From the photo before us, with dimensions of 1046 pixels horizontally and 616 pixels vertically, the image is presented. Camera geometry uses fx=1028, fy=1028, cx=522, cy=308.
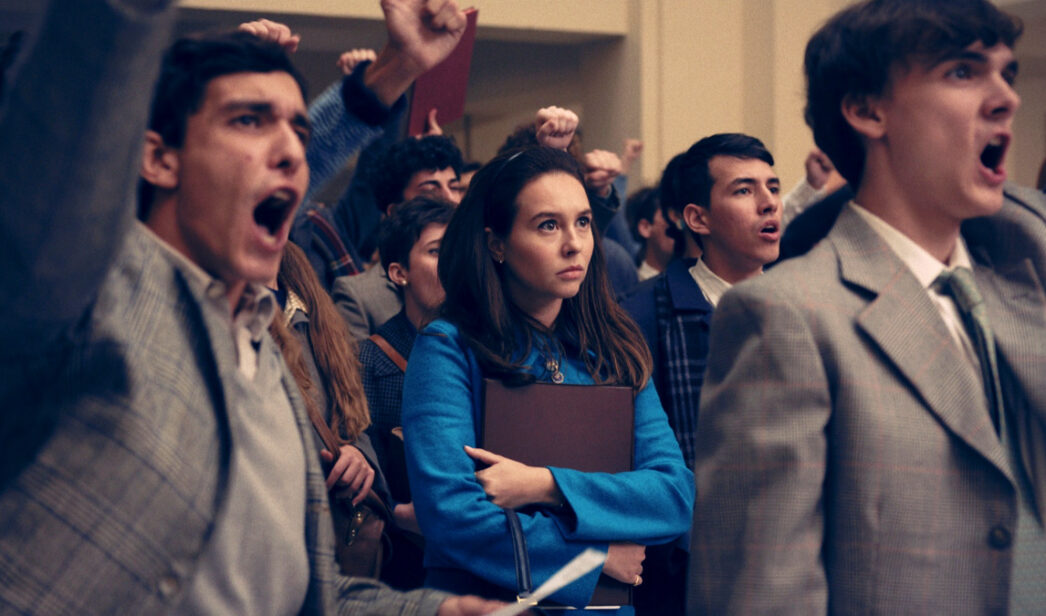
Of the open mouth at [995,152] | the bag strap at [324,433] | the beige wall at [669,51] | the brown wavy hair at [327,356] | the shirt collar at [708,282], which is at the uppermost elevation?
the beige wall at [669,51]

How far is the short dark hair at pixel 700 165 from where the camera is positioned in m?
2.83

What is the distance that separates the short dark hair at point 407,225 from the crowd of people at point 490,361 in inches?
31.5

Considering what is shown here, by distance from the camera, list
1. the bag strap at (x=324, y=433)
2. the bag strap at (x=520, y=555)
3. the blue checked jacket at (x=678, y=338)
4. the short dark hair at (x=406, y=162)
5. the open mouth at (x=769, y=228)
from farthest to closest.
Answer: the short dark hair at (x=406, y=162), the open mouth at (x=769, y=228), the blue checked jacket at (x=678, y=338), the bag strap at (x=324, y=433), the bag strap at (x=520, y=555)

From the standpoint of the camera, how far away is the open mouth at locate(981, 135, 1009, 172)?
1460 mm

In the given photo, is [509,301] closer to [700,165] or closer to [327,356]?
[327,356]

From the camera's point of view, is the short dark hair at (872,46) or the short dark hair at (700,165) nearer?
the short dark hair at (872,46)

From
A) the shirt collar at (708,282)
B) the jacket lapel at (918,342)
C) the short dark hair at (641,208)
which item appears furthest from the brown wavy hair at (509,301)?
the short dark hair at (641,208)

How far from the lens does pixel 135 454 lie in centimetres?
109

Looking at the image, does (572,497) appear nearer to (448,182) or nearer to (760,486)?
(760,486)

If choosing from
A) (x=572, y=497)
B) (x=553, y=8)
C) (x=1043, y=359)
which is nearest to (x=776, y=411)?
(x=1043, y=359)

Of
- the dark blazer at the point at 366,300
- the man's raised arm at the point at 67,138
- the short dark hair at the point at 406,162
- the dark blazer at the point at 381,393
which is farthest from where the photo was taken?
the short dark hair at the point at 406,162

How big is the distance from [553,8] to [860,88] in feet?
18.4

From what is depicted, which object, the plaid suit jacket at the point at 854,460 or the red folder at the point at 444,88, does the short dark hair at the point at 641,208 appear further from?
the plaid suit jacket at the point at 854,460

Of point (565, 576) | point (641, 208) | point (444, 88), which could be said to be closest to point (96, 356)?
point (565, 576)
